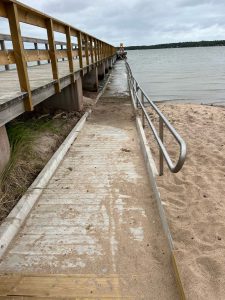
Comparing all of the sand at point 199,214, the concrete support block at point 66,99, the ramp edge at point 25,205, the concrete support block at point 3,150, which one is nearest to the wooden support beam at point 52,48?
the ramp edge at point 25,205

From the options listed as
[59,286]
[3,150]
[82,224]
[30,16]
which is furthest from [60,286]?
[30,16]

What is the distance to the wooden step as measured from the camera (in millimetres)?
2418

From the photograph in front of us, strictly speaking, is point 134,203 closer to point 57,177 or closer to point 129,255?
point 129,255

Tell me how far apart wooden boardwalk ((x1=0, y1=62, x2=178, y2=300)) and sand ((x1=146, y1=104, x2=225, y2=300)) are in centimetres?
18

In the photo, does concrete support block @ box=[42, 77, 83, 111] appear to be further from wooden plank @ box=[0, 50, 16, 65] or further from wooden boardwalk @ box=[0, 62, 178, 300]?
wooden plank @ box=[0, 50, 16, 65]

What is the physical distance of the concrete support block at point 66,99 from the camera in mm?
8234

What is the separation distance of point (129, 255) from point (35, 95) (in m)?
2.80

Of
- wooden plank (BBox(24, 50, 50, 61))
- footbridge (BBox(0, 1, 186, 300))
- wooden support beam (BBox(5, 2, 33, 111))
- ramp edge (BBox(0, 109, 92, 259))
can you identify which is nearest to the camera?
footbridge (BBox(0, 1, 186, 300))

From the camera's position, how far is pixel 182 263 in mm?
2699

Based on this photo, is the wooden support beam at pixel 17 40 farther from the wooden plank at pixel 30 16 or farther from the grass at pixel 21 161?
the grass at pixel 21 161

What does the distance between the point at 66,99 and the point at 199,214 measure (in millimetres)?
5720

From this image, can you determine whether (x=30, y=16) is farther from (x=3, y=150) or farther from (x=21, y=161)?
(x=21, y=161)

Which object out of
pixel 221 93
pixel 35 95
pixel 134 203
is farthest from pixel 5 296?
pixel 221 93

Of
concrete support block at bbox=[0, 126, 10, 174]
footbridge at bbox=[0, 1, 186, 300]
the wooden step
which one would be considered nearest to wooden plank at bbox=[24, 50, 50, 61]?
footbridge at bbox=[0, 1, 186, 300]
